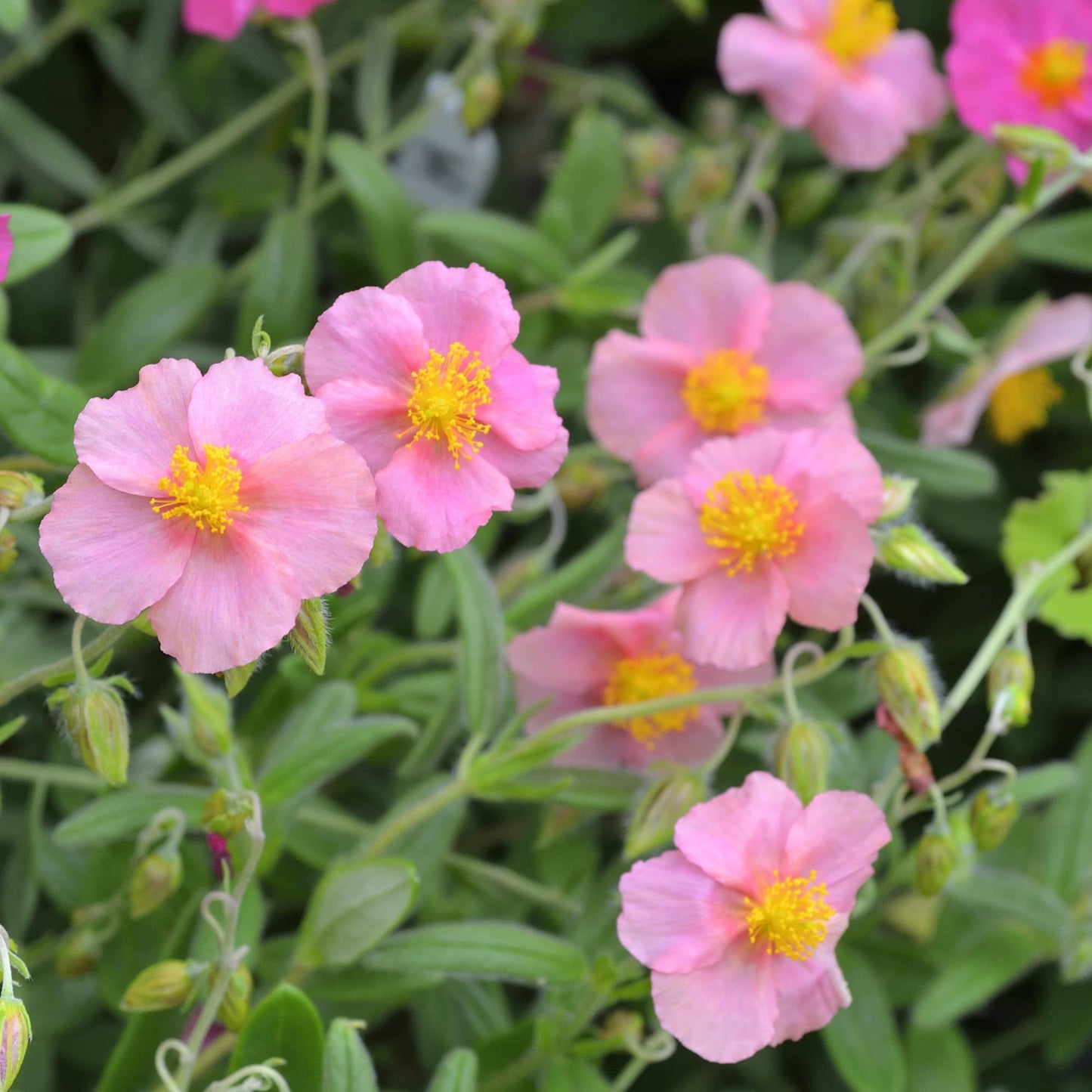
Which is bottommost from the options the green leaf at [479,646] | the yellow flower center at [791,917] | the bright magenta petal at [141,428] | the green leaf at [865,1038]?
the green leaf at [865,1038]

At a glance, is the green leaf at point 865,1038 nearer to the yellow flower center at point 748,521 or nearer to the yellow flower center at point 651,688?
the yellow flower center at point 651,688

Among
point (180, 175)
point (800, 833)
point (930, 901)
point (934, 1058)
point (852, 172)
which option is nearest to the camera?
point (800, 833)

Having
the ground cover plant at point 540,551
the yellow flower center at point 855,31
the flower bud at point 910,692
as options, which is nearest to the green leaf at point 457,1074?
the ground cover plant at point 540,551

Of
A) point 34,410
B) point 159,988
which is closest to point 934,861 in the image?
point 159,988

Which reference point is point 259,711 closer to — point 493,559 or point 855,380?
point 493,559

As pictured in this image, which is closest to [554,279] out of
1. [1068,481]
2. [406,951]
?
[1068,481]

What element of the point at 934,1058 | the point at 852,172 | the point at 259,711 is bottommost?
the point at 934,1058

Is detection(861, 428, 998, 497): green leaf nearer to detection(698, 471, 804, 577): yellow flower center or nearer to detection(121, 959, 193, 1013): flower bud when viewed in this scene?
detection(698, 471, 804, 577): yellow flower center
